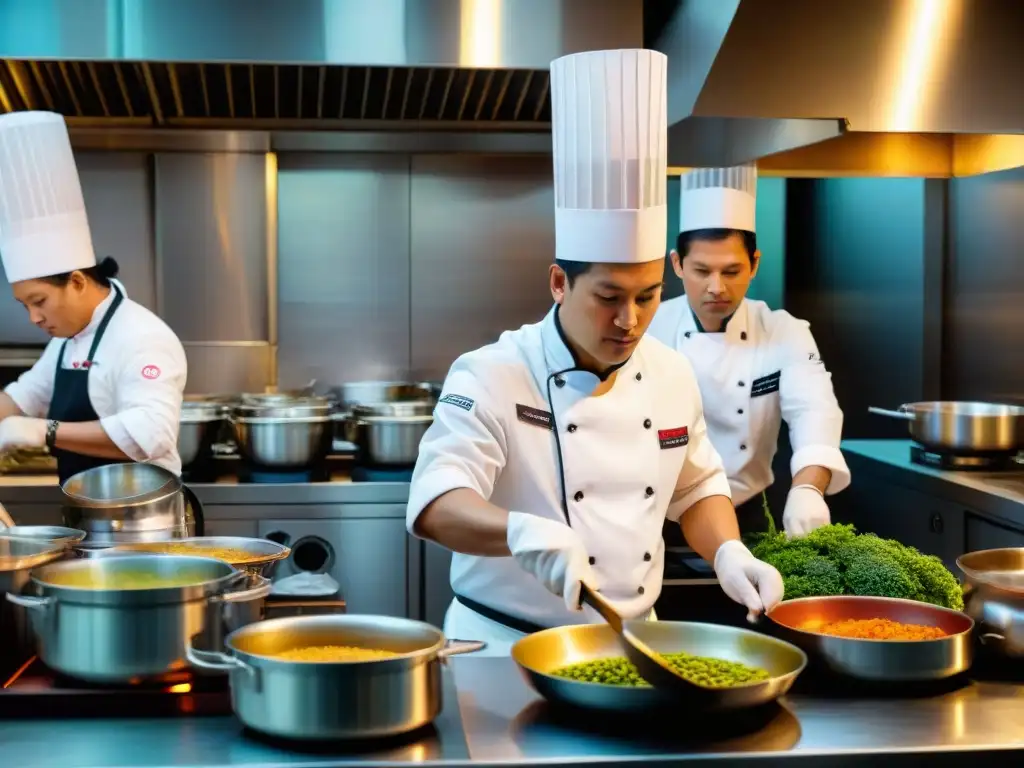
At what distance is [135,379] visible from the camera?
3348mm

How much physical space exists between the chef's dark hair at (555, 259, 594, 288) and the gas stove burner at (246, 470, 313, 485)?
2.04 m

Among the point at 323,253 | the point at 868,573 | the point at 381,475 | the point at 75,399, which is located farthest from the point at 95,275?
the point at 868,573

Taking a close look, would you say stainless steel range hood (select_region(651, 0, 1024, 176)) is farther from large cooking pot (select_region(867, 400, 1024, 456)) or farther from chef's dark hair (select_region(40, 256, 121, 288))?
chef's dark hair (select_region(40, 256, 121, 288))

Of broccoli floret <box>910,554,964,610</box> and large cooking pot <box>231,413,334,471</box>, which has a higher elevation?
large cooking pot <box>231,413,334,471</box>

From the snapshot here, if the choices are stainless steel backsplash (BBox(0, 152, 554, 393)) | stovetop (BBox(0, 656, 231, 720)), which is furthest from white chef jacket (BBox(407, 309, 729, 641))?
stainless steel backsplash (BBox(0, 152, 554, 393))

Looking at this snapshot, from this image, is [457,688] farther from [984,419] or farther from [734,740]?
[984,419]

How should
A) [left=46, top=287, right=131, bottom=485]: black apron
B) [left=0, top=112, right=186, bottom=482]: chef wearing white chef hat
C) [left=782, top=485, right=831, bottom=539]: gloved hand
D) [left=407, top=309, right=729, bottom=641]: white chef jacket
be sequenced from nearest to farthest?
1. [left=407, top=309, right=729, bottom=641]: white chef jacket
2. [left=782, top=485, right=831, bottom=539]: gloved hand
3. [left=0, top=112, right=186, bottom=482]: chef wearing white chef hat
4. [left=46, top=287, right=131, bottom=485]: black apron

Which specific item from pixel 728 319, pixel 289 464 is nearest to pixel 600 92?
pixel 728 319

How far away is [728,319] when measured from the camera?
3.63 metres

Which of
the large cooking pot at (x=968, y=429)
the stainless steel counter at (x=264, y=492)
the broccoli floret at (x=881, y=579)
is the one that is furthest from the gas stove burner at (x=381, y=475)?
the broccoli floret at (x=881, y=579)

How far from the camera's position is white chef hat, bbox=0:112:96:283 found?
3.37 metres

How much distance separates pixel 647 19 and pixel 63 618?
307 centimetres

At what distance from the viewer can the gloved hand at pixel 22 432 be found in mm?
3371

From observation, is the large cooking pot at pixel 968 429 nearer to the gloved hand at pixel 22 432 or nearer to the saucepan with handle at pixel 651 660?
the saucepan with handle at pixel 651 660
